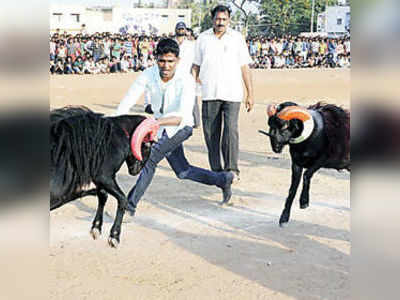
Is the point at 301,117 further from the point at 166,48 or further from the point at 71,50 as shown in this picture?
the point at 71,50

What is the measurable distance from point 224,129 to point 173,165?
3.87 ft

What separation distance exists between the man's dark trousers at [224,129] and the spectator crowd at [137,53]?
830 inches

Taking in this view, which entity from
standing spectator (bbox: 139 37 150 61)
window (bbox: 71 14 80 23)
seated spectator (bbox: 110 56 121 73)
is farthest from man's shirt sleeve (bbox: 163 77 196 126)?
window (bbox: 71 14 80 23)

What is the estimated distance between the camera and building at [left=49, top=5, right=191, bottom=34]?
2381 inches

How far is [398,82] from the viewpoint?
198 centimetres

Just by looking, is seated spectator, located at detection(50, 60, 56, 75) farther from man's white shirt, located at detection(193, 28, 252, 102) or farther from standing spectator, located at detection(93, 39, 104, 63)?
man's white shirt, located at detection(193, 28, 252, 102)

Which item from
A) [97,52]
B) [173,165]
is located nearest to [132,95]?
[173,165]

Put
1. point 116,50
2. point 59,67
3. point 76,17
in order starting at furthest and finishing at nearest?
point 76,17
point 116,50
point 59,67

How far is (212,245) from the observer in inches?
217

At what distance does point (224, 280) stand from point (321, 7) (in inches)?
2351

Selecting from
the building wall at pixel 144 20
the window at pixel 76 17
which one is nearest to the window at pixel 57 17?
the window at pixel 76 17

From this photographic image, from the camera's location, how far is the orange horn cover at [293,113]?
5.62 meters

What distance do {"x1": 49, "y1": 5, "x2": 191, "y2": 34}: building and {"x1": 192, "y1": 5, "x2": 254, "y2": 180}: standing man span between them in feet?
172

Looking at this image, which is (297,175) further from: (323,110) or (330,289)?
(330,289)
